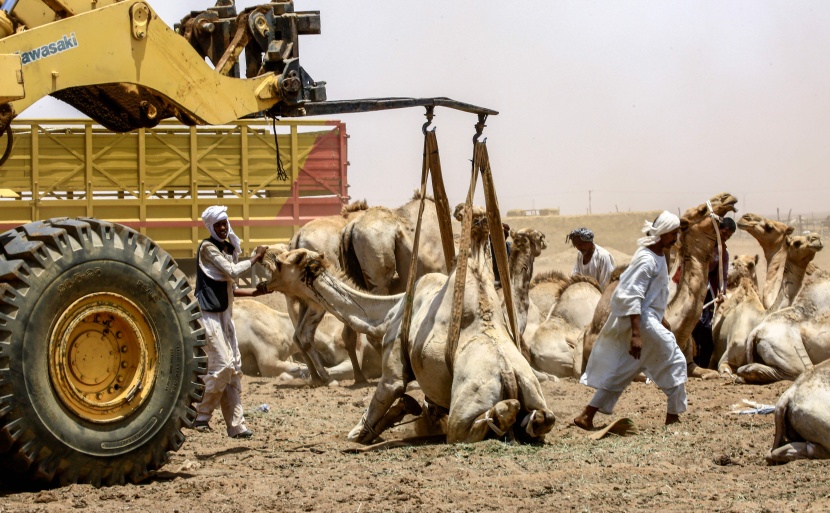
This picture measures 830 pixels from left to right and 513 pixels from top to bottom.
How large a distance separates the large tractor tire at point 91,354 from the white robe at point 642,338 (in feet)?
12.9

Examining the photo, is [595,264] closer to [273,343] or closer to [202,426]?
[273,343]

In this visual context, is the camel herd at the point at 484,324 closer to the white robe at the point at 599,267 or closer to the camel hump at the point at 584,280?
the camel hump at the point at 584,280

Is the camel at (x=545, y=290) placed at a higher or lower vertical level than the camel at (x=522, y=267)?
lower

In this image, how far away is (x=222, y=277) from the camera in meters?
10.0

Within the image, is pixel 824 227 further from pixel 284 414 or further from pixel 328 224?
pixel 284 414

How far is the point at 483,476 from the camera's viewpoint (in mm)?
7430

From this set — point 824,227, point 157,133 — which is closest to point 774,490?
point 157,133

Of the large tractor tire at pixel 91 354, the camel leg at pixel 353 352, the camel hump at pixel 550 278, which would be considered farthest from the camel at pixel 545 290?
the large tractor tire at pixel 91 354

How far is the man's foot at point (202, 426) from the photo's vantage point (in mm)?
10164

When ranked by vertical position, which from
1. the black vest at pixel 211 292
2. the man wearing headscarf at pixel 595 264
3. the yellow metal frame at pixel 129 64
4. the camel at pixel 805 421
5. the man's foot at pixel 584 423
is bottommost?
the man's foot at pixel 584 423

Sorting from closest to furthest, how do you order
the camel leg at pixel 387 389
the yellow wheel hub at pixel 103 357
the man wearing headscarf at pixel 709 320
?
the yellow wheel hub at pixel 103 357 < the camel leg at pixel 387 389 < the man wearing headscarf at pixel 709 320

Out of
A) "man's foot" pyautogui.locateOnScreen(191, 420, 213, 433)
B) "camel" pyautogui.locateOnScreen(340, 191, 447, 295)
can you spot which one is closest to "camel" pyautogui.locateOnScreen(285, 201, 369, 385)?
"camel" pyautogui.locateOnScreen(340, 191, 447, 295)

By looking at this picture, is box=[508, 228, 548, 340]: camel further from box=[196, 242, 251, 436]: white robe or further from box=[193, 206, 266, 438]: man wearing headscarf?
box=[196, 242, 251, 436]: white robe

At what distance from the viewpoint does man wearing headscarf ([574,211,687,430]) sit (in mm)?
9953
